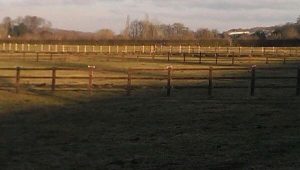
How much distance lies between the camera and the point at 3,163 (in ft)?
34.1

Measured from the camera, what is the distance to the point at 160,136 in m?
13.7

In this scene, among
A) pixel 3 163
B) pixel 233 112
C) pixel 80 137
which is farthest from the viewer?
pixel 233 112

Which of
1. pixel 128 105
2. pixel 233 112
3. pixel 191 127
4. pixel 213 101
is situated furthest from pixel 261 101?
pixel 191 127

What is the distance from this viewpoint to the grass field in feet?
35.0

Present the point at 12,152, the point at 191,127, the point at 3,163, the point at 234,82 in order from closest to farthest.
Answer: the point at 3,163 → the point at 12,152 → the point at 191,127 → the point at 234,82

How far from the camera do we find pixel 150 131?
14453 millimetres

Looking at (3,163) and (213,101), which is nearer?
(3,163)

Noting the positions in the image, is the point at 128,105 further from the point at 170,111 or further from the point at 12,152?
the point at 12,152

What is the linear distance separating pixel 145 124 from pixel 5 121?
392cm

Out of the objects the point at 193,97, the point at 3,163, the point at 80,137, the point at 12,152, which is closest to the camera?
the point at 3,163

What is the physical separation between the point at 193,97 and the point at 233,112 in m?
4.72

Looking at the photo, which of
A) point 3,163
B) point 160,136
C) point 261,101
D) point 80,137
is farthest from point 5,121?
point 261,101

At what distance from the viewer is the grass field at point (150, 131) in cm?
1066

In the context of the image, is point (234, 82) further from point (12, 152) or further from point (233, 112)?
point (12, 152)
